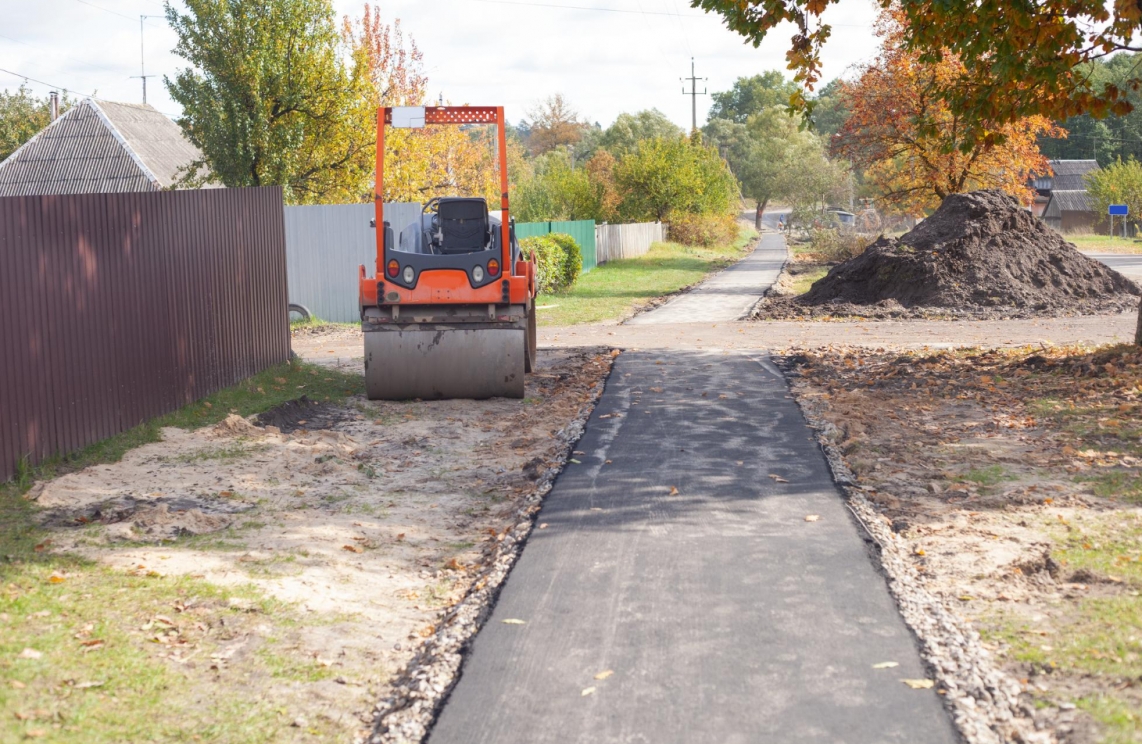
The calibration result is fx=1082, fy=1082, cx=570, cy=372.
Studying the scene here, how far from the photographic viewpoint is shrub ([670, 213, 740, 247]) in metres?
54.8

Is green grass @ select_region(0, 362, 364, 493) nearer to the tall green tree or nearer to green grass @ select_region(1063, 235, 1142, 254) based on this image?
the tall green tree

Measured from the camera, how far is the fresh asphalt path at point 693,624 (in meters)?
4.45

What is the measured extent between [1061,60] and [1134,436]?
→ 4.20 metres

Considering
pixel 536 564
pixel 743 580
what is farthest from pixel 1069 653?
pixel 536 564

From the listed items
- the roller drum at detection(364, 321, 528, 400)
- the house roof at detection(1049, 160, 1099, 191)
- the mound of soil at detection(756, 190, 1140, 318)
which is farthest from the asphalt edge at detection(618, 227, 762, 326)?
the house roof at detection(1049, 160, 1099, 191)

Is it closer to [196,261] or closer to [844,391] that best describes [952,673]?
[844,391]

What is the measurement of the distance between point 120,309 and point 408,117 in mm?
3454

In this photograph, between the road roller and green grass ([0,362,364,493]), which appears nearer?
green grass ([0,362,364,493])

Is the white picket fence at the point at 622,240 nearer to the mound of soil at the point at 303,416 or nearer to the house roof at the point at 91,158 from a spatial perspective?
the house roof at the point at 91,158

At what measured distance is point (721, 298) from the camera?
27.6 meters

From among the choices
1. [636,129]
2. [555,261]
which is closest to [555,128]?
[636,129]

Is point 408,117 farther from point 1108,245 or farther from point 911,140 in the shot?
point 1108,245

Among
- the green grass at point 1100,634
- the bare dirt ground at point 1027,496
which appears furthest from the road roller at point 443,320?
the green grass at point 1100,634

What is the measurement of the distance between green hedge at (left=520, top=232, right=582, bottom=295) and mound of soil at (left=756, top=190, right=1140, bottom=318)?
588 centimetres
